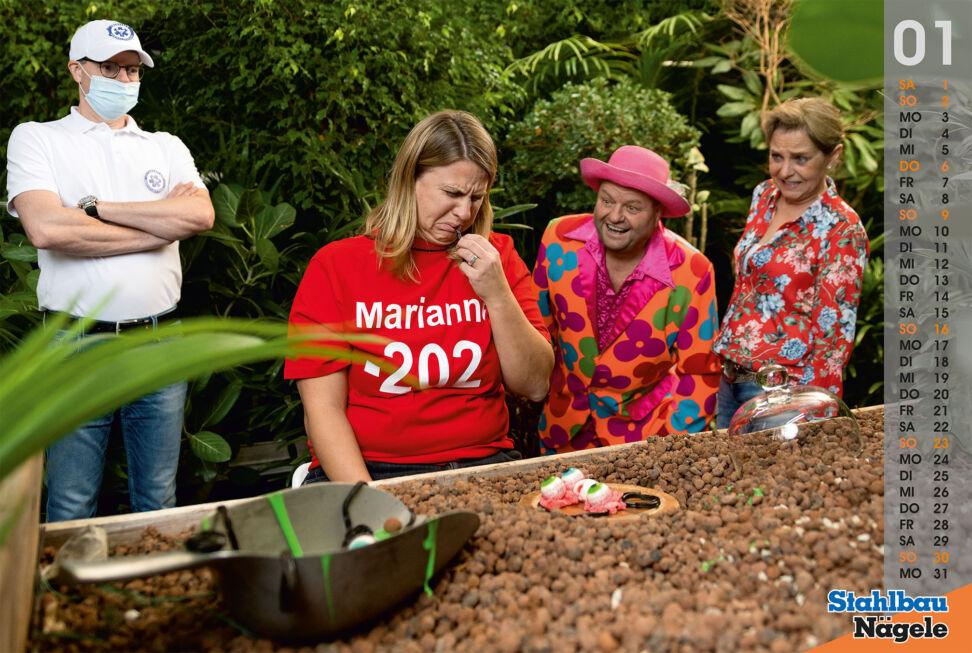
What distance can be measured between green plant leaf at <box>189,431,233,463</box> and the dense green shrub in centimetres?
191

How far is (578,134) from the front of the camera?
3873mm

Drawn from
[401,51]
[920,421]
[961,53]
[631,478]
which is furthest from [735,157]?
[631,478]

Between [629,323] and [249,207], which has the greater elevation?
[249,207]

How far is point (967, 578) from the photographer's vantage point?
1.25 metres

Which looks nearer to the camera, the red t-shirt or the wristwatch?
the red t-shirt

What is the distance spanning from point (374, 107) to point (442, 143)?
1382 mm

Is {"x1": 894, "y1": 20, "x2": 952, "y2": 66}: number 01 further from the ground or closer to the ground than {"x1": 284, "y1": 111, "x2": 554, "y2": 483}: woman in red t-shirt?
further from the ground

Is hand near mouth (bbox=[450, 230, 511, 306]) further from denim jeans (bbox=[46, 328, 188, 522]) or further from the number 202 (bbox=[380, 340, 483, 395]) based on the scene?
denim jeans (bbox=[46, 328, 188, 522])

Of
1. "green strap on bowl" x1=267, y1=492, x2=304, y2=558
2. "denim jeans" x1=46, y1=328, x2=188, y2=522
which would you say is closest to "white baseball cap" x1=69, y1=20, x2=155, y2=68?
"denim jeans" x1=46, y1=328, x2=188, y2=522

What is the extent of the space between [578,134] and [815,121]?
1444 mm

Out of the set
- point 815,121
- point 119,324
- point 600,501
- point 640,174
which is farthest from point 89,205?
point 815,121

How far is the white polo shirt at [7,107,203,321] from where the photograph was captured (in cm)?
235

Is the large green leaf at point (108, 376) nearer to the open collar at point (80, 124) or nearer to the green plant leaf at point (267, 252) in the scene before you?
the open collar at point (80, 124)

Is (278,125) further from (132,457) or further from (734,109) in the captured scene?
(734,109)
